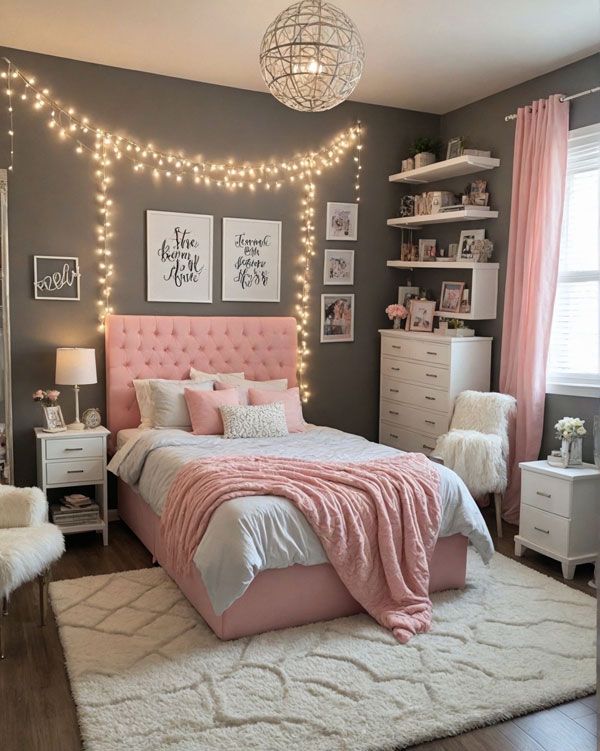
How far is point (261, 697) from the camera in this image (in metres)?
2.66

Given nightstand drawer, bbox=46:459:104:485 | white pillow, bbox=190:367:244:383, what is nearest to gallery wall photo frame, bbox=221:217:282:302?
white pillow, bbox=190:367:244:383

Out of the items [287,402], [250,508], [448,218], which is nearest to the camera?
[250,508]

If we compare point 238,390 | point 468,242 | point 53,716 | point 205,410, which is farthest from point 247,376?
point 53,716

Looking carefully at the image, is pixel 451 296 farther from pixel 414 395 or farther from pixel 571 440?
pixel 571 440

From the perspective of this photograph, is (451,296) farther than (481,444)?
Yes

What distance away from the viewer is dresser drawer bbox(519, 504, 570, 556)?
3.96 m

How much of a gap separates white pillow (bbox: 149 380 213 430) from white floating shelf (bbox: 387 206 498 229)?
2.14 m

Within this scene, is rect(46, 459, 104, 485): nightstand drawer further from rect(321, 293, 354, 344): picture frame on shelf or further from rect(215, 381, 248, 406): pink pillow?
rect(321, 293, 354, 344): picture frame on shelf

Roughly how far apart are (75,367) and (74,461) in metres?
0.58

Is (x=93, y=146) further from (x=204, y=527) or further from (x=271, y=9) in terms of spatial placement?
(x=204, y=527)

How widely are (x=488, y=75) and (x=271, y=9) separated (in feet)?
5.74

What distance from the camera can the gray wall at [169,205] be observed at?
15.1 ft

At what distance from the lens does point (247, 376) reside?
530 cm

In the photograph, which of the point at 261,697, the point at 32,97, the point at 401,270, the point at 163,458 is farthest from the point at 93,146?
the point at 261,697
